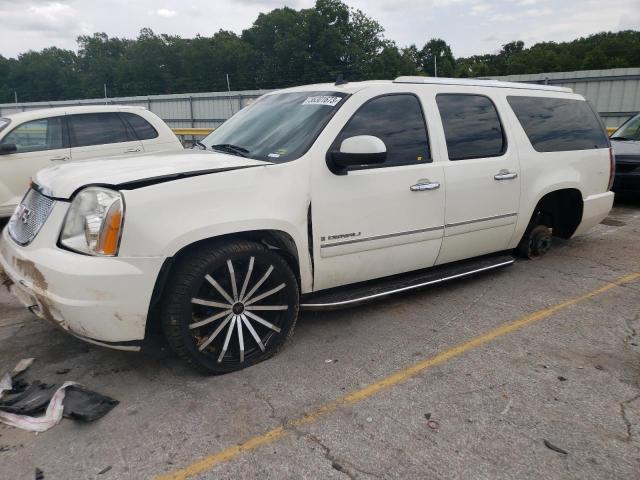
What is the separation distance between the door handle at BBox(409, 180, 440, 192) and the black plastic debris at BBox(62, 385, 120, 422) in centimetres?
246

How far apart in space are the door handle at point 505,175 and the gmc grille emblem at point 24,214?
3566 mm

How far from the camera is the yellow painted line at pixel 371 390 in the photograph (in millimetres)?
2324

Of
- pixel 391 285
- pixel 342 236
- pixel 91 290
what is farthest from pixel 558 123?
pixel 91 290

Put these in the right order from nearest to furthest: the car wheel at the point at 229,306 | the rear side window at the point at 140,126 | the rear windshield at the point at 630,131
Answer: the car wheel at the point at 229,306
the rear side window at the point at 140,126
the rear windshield at the point at 630,131

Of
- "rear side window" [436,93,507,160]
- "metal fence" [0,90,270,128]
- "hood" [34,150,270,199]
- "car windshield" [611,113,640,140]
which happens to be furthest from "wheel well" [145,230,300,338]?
"metal fence" [0,90,270,128]

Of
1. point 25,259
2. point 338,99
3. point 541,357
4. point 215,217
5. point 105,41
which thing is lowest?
point 541,357

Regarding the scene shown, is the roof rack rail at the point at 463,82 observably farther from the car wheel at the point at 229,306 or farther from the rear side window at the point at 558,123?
the car wheel at the point at 229,306

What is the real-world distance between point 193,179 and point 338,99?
4.27ft

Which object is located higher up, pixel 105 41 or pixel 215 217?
pixel 105 41

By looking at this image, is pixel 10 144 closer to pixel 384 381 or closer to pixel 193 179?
pixel 193 179

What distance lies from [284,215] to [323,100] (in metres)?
1.05

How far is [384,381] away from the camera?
9.92 ft

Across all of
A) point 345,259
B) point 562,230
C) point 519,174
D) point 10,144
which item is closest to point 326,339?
point 345,259

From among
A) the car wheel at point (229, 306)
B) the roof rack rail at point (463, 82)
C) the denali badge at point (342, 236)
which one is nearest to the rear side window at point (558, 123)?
the roof rack rail at point (463, 82)
